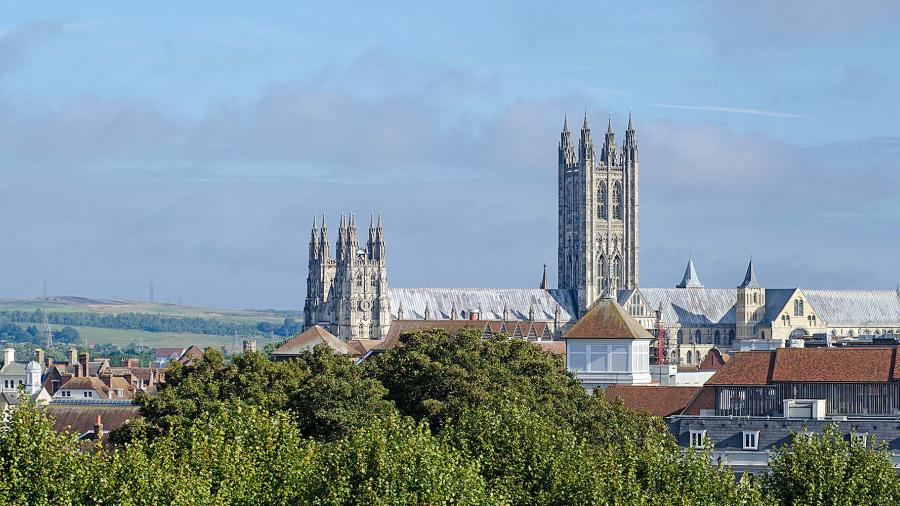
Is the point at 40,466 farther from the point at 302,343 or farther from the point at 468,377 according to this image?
the point at 302,343

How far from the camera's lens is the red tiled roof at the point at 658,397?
314 feet

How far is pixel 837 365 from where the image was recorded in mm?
89625

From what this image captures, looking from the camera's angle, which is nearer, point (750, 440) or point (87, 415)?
point (750, 440)

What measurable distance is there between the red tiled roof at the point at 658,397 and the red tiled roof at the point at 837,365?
6.17 meters

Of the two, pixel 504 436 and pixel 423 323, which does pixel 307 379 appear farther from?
pixel 423 323

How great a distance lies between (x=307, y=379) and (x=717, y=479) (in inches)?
984

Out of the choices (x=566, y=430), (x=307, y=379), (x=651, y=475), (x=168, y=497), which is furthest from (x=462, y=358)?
(x=168, y=497)

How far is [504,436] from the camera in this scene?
62406mm

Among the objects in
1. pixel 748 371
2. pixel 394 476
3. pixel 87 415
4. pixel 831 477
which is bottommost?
pixel 831 477

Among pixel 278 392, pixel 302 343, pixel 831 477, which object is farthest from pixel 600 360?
pixel 831 477

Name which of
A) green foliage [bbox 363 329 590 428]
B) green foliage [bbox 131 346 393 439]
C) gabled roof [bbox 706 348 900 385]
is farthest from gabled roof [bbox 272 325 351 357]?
green foliage [bbox 131 346 393 439]

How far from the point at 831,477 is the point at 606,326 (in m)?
51.0

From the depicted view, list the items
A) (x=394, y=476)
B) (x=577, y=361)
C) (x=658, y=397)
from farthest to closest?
1. (x=577, y=361)
2. (x=658, y=397)
3. (x=394, y=476)

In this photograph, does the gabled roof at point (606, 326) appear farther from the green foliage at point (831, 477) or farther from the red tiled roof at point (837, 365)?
the green foliage at point (831, 477)
